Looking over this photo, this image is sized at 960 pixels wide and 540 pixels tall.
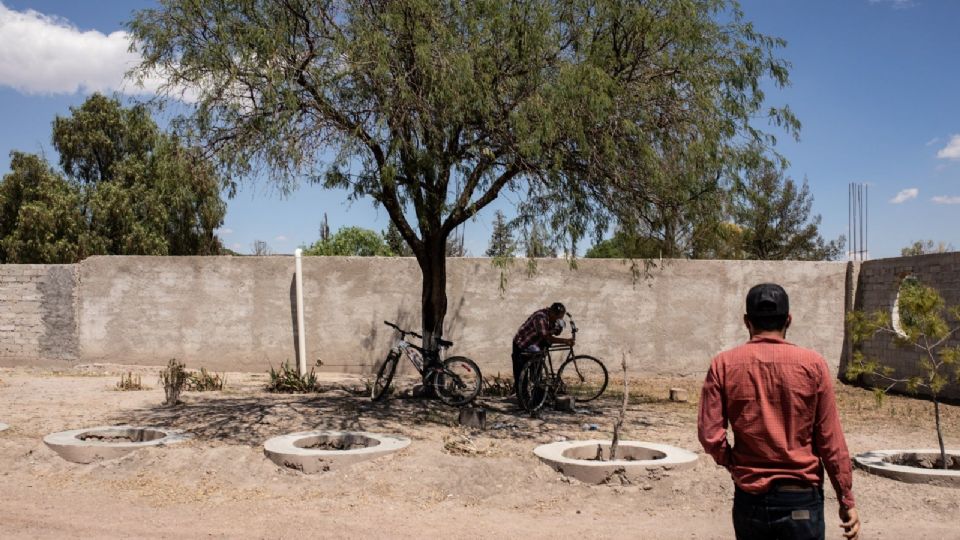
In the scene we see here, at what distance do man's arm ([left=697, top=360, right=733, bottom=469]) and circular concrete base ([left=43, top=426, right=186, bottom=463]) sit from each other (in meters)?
5.97

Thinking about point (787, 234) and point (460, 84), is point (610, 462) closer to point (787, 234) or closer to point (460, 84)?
point (460, 84)

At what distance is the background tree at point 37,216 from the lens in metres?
28.0

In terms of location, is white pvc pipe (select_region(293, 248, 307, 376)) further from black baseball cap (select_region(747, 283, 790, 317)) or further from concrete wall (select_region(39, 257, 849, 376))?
black baseball cap (select_region(747, 283, 790, 317))

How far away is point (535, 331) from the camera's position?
974 cm

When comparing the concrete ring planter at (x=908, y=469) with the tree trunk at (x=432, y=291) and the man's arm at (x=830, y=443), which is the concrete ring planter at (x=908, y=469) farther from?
the tree trunk at (x=432, y=291)

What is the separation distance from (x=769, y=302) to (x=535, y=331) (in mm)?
6708

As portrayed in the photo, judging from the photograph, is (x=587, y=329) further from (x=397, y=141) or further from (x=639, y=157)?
(x=397, y=141)

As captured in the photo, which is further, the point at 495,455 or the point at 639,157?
the point at 639,157

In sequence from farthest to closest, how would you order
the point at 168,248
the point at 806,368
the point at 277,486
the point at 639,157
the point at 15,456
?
the point at 168,248 → the point at 639,157 → the point at 15,456 → the point at 277,486 → the point at 806,368

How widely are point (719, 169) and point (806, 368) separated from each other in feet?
21.6

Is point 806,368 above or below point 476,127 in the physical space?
below

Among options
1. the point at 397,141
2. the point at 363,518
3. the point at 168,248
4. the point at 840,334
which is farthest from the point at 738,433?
the point at 168,248

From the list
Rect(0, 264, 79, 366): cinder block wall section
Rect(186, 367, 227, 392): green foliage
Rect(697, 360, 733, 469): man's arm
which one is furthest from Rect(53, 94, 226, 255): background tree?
Rect(697, 360, 733, 469): man's arm

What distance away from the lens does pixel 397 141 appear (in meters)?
8.41
